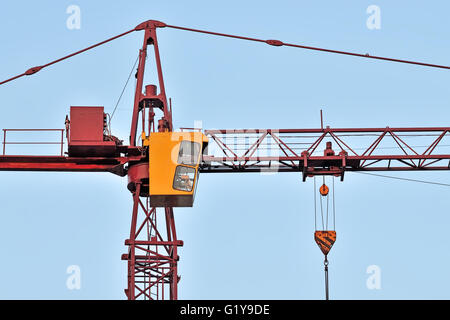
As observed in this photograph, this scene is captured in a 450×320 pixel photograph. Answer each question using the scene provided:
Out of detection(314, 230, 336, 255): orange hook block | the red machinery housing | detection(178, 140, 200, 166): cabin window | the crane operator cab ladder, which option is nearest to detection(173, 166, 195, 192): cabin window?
the crane operator cab ladder

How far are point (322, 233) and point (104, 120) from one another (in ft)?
38.4

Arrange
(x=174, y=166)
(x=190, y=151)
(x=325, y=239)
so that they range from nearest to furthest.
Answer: (x=174, y=166) → (x=190, y=151) → (x=325, y=239)

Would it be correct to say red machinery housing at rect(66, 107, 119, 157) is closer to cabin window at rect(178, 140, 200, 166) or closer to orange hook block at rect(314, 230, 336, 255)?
cabin window at rect(178, 140, 200, 166)

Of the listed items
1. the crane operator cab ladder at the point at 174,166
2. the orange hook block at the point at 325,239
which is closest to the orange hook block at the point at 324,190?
the orange hook block at the point at 325,239

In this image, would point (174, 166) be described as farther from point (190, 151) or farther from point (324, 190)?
point (324, 190)

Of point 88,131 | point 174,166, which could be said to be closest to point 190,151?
point 174,166

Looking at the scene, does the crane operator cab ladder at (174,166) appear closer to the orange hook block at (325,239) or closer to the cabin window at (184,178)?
the cabin window at (184,178)

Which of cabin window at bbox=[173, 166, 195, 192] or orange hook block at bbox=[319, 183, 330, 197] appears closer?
cabin window at bbox=[173, 166, 195, 192]

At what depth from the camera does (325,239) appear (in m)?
58.6

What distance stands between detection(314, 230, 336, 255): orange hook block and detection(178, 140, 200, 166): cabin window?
6.99 m

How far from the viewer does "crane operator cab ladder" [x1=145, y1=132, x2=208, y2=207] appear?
5641 centimetres

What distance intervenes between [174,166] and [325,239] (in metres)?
8.20

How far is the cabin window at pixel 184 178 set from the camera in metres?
56.6

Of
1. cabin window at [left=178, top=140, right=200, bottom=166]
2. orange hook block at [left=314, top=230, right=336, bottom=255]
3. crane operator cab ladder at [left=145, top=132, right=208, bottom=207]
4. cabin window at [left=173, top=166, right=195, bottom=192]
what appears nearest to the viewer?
crane operator cab ladder at [left=145, top=132, right=208, bottom=207]
